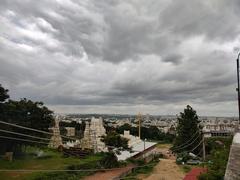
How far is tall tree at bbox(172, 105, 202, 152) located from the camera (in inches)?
1485

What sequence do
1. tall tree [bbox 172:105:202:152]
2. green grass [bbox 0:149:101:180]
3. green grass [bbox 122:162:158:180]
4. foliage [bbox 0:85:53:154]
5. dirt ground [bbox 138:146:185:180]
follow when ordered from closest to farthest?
1. green grass [bbox 0:149:101:180]
2. dirt ground [bbox 138:146:185:180]
3. green grass [bbox 122:162:158:180]
4. foliage [bbox 0:85:53:154]
5. tall tree [bbox 172:105:202:152]

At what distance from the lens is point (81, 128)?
7206cm

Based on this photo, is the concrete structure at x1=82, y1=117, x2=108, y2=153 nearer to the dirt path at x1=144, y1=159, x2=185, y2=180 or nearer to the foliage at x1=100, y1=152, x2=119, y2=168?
the dirt path at x1=144, y1=159, x2=185, y2=180

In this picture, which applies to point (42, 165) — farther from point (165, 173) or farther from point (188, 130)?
point (188, 130)

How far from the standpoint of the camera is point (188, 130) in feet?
124

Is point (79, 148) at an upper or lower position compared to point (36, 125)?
lower

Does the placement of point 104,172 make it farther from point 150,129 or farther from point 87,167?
point 150,129

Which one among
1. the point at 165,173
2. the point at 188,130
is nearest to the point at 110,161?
the point at 165,173

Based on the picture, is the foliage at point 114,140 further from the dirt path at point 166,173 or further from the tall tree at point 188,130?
the tall tree at point 188,130

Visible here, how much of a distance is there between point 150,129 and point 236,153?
67426 mm

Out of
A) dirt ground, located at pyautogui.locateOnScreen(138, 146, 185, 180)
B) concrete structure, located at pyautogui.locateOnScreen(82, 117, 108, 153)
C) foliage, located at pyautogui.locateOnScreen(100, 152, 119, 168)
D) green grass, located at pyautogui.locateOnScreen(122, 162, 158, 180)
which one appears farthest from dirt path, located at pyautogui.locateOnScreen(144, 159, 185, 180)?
concrete structure, located at pyautogui.locateOnScreen(82, 117, 108, 153)

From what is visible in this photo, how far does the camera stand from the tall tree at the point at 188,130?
37719 millimetres

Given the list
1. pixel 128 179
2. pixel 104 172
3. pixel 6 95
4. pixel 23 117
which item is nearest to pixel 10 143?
pixel 23 117

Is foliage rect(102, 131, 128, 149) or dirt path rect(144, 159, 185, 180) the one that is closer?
dirt path rect(144, 159, 185, 180)
